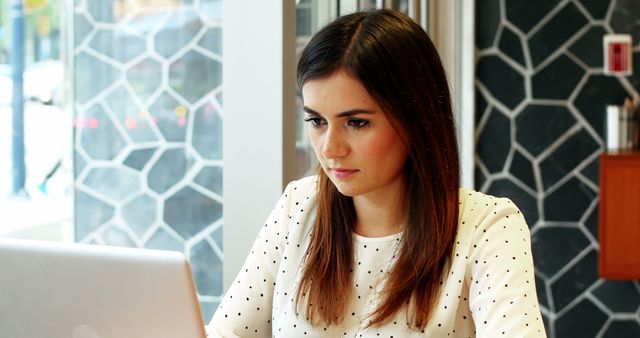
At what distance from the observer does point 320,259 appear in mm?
1506

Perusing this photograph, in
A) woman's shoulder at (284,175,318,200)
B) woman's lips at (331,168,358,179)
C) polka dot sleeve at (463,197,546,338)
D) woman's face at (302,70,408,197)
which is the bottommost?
Answer: polka dot sleeve at (463,197,546,338)

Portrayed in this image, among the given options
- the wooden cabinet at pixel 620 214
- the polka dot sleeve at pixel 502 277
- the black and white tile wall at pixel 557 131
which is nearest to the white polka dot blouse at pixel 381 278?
the polka dot sleeve at pixel 502 277

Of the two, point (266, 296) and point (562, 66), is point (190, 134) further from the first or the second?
point (562, 66)

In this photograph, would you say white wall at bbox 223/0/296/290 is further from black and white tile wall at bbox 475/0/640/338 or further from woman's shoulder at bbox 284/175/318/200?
black and white tile wall at bbox 475/0/640/338

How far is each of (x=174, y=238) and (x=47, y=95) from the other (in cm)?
44

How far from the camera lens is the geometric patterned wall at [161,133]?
1.99 metres

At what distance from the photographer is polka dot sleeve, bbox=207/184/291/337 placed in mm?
1514

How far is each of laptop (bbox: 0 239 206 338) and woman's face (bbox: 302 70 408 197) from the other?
44 centimetres

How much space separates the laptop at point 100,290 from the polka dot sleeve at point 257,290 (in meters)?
0.45

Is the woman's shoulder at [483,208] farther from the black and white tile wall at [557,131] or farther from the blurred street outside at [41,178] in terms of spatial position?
the black and white tile wall at [557,131]

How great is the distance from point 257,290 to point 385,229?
0.79 feet

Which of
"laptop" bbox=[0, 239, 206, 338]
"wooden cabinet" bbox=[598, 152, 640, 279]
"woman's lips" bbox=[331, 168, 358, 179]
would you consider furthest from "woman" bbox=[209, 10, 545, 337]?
"wooden cabinet" bbox=[598, 152, 640, 279]

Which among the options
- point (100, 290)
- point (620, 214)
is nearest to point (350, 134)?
point (100, 290)

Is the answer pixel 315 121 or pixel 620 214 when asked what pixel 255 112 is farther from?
pixel 620 214
